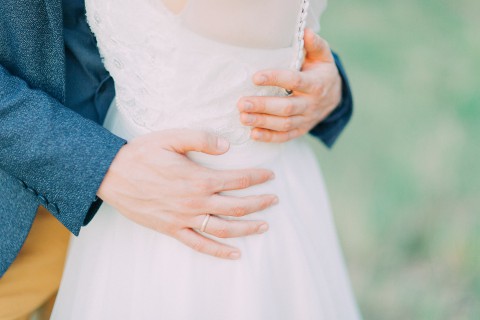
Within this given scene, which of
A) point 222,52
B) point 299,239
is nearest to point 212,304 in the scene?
point 299,239

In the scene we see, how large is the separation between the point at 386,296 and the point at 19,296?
5.95 ft

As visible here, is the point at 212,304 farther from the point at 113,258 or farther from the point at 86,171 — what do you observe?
the point at 86,171

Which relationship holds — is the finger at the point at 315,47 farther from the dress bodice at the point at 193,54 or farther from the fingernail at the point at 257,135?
the fingernail at the point at 257,135

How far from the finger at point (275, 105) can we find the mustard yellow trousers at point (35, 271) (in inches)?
20.3

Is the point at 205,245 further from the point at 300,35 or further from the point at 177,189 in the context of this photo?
the point at 300,35

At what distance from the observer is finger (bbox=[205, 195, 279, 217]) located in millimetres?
939

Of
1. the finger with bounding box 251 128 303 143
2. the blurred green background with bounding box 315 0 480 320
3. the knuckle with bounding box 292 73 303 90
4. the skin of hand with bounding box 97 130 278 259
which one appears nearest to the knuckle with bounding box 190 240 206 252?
the skin of hand with bounding box 97 130 278 259

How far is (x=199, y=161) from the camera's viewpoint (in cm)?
98

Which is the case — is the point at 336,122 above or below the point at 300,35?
below

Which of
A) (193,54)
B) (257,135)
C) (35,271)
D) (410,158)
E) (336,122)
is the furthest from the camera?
(410,158)

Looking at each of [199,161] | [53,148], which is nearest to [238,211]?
[199,161]

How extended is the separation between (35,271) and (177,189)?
437 millimetres

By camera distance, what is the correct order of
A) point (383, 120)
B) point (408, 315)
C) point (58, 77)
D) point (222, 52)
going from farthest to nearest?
point (383, 120) < point (408, 315) < point (58, 77) < point (222, 52)

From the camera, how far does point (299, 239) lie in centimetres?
101
